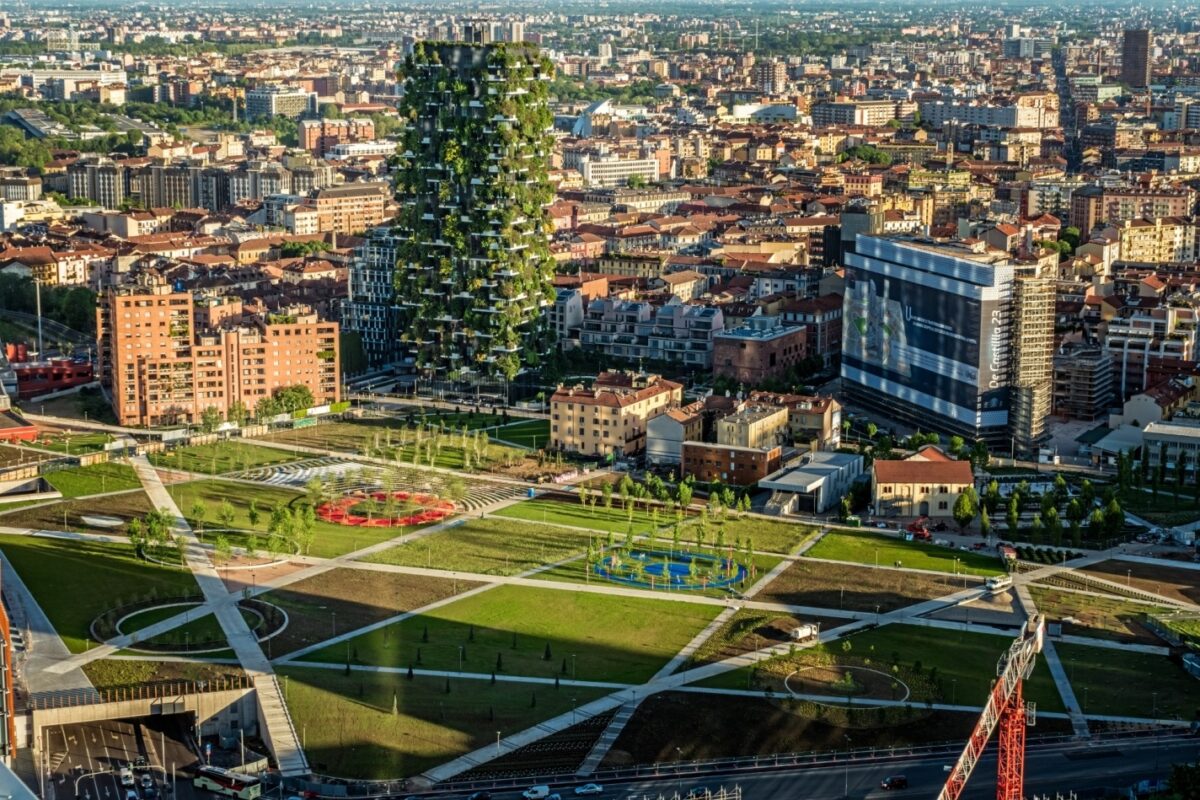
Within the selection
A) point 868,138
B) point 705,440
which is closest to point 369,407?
point 705,440

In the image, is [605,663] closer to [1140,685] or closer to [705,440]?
[1140,685]

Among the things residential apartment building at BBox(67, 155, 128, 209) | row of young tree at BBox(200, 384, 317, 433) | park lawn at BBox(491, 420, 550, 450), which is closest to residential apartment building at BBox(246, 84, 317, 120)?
residential apartment building at BBox(67, 155, 128, 209)

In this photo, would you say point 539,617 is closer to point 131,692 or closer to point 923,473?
point 131,692

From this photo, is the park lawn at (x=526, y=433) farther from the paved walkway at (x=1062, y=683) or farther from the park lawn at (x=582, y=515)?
the paved walkway at (x=1062, y=683)

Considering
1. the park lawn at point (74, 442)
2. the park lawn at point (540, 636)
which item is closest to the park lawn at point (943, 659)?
the park lawn at point (540, 636)

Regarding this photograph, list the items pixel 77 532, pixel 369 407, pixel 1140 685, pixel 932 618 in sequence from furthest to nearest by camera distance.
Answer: pixel 369 407 → pixel 77 532 → pixel 932 618 → pixel 1140 685

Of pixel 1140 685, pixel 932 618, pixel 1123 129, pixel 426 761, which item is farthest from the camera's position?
pixel 1123 129
